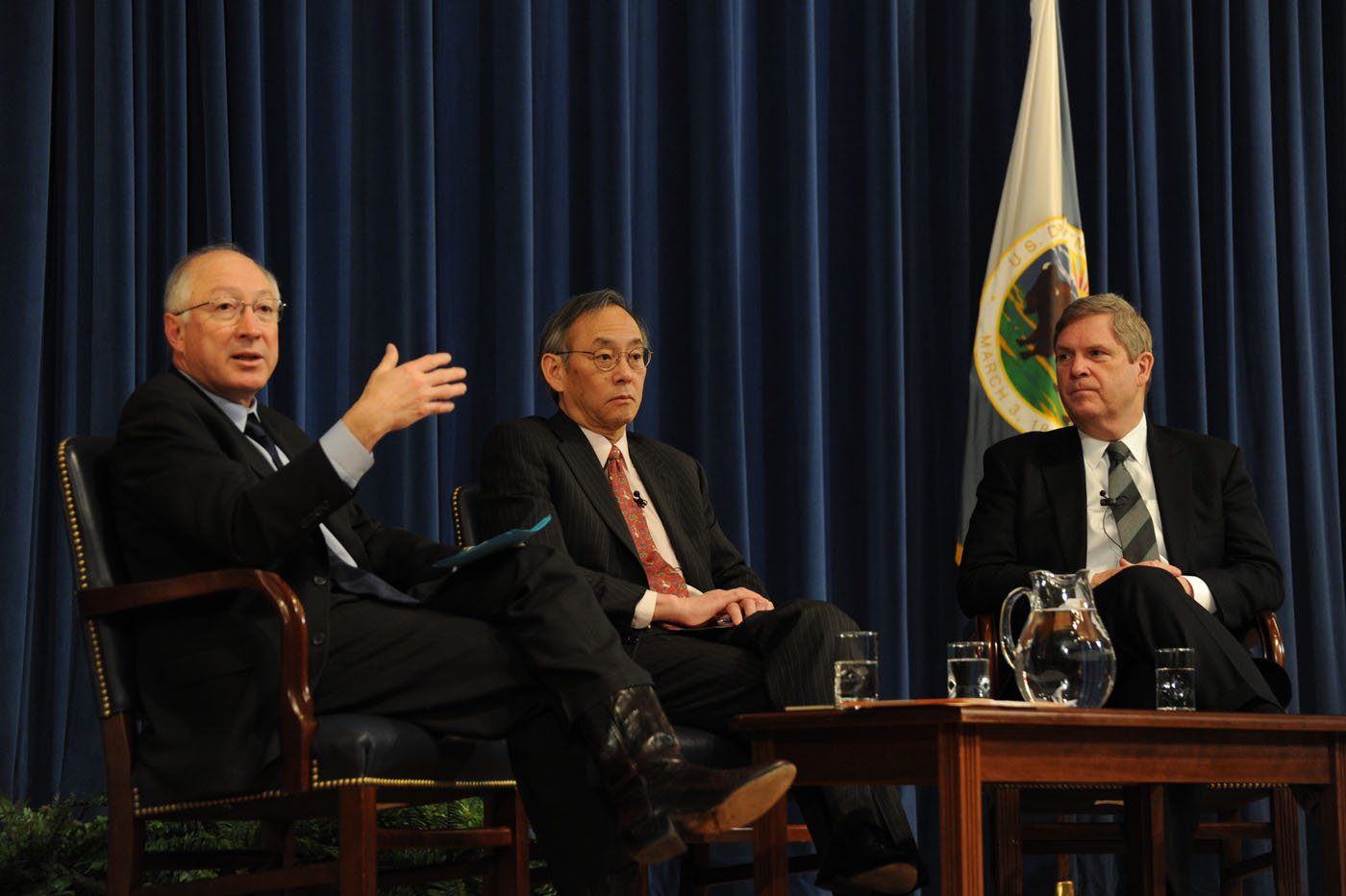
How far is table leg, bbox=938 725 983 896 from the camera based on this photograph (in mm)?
1962

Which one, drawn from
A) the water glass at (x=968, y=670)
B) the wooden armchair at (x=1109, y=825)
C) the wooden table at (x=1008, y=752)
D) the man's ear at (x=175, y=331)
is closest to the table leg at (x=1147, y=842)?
the wooden armchair at (x=1109, y=825)

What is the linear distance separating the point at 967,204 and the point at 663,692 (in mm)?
2199

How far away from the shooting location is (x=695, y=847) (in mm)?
2945

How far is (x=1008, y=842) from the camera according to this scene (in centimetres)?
303

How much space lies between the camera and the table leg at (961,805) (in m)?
1.96

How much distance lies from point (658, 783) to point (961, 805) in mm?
429

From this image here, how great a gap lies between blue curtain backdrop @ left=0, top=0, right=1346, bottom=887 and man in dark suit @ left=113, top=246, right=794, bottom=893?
112 centimetres

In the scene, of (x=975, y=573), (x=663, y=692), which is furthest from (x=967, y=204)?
(x=663, y=692)

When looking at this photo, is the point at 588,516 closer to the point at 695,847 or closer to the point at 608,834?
the point at 695,847

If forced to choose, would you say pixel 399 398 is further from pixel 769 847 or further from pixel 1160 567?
pixel 1160 567

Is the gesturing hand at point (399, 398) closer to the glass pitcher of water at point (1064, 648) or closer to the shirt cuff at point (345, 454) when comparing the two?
the shirt cuff at point (345, 454)

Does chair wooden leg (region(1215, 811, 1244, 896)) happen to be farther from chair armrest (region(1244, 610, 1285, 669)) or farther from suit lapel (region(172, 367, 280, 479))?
suit lapel (region(172, 367, 280, 479))

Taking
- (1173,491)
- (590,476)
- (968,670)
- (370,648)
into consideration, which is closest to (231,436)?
(370,648)

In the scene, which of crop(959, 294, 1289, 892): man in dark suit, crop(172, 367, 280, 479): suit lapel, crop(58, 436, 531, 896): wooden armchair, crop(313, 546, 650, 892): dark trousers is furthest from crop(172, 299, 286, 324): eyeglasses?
crop(959, 294, 1289, 892): man in dark suit
